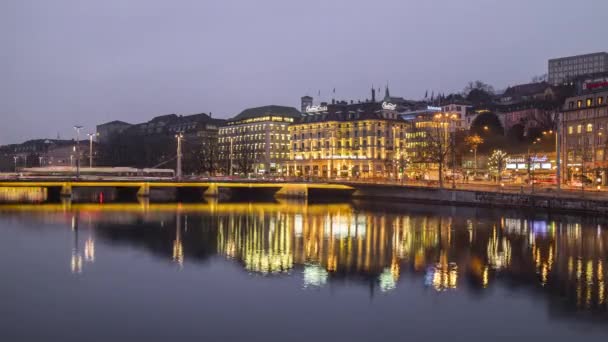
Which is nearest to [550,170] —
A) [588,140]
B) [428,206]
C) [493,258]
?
[588,140]

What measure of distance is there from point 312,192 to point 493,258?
60.8m

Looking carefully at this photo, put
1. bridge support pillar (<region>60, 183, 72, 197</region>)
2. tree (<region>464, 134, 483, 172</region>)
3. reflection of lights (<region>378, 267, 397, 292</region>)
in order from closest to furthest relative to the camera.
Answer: reflection of lights (<region>378, 267, 397, 292</region>), bridge support pillar (<region>60, 183, 72, 197</region>), tree (<region>464, 134, 483, 172</region>)

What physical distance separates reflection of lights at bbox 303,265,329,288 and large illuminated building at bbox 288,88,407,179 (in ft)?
319

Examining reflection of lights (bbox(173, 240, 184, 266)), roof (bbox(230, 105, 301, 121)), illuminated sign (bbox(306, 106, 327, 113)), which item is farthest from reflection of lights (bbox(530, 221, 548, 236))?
roof (bbox(230, 105, 301, 121))

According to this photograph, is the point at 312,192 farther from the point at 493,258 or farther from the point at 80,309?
the point at 80,309

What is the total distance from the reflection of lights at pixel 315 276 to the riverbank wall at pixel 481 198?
3601 centimetres

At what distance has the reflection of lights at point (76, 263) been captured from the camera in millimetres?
32856

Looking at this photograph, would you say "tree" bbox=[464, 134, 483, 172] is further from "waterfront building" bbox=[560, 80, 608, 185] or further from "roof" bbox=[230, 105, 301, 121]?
"roof" bbox=[230, 105, 301, 121]

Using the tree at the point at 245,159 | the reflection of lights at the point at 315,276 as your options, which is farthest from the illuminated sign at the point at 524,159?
the reflection of lights at the point at 315,276

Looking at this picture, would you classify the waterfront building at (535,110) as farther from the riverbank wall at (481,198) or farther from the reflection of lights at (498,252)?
the reflection of lights at (498,252)

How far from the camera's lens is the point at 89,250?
3953 cm

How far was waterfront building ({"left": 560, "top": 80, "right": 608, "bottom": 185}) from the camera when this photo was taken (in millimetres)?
87688

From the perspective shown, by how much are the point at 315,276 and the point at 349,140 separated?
363ft

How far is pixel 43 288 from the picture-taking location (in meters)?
28.3
